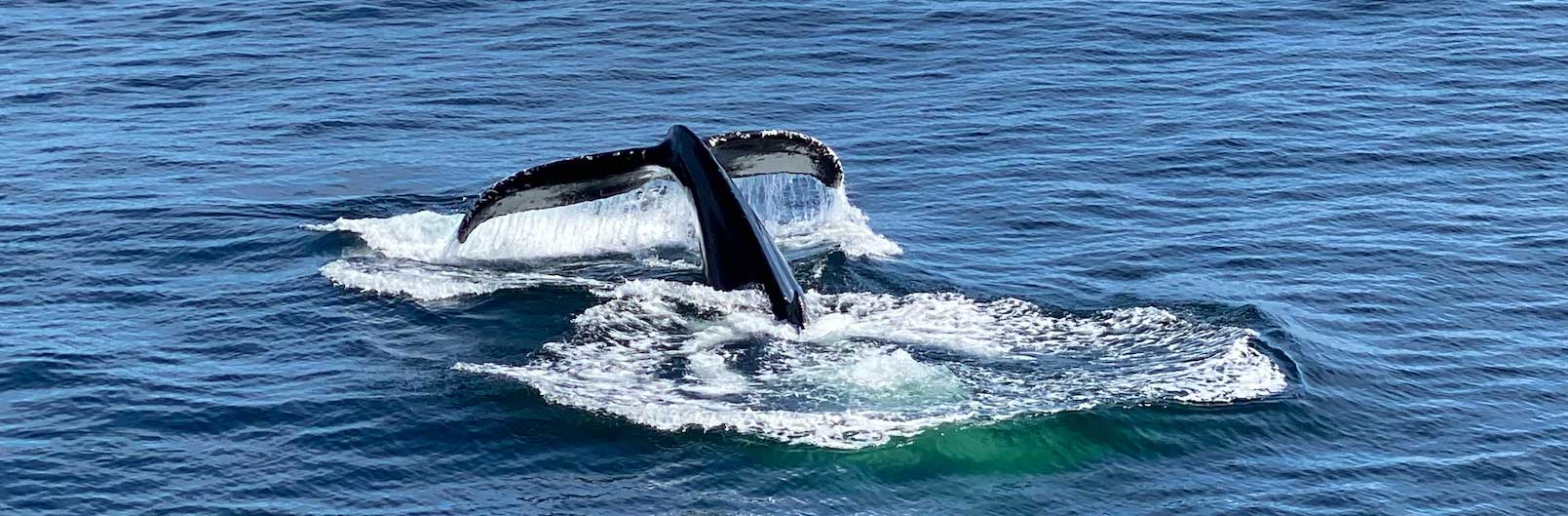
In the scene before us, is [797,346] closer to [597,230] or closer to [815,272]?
[815,272]

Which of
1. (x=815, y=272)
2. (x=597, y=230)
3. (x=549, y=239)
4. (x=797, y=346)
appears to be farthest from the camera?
(x=597, y=230)

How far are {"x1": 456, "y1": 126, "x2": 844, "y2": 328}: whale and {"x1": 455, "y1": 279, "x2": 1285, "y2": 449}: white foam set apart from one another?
288 mm

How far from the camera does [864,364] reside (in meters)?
18.4

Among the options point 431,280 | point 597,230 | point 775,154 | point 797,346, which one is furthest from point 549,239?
point 797,346

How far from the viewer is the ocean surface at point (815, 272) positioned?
16719mm

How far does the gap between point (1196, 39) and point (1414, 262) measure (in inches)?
541

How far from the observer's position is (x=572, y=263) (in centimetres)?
2214

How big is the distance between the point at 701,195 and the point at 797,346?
7.61ft

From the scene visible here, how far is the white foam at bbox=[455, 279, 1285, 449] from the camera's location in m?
17.4

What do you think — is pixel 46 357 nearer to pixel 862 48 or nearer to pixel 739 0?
pixel 862 48

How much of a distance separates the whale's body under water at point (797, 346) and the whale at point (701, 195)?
29 centimetres

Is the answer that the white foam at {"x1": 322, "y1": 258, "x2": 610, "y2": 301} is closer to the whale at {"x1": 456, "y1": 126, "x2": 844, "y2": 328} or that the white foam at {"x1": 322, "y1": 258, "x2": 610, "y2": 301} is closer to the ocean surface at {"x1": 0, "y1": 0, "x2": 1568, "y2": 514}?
the ocean surface at {"x1": 0, "y1": 0, "x2": 1568, "y2": 514}

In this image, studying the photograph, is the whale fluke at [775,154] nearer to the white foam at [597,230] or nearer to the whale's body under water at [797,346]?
the white foam at [597,230]

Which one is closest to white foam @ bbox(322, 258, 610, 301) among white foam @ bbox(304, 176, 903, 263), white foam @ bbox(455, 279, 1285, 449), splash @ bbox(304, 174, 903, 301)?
splash @ bbox(304, 174, 903, 301)
